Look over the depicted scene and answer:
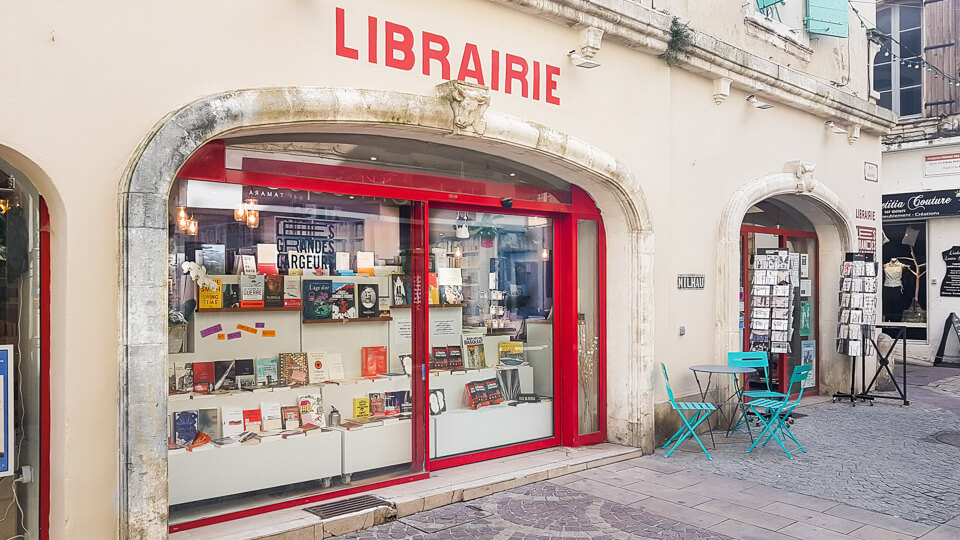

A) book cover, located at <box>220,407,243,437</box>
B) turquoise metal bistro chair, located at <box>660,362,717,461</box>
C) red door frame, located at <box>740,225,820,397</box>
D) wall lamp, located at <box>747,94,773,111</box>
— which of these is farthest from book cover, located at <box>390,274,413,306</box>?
red door frame, located at <box>740,225,820,397</box>

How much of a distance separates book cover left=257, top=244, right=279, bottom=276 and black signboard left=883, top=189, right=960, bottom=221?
13.0 meters

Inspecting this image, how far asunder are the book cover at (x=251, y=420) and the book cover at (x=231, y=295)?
741 mm

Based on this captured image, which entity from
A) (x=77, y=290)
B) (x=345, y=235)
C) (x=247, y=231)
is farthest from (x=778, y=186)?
(x=77, y=290)

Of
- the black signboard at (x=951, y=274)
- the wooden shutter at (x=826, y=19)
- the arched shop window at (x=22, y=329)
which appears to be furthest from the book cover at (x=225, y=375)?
the black signboard at (x=951, y=274)

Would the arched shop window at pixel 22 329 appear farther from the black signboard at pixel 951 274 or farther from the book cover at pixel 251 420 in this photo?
the black signboard at pixel 951 274

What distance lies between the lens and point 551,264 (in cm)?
704

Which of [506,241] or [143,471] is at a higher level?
[506,241]

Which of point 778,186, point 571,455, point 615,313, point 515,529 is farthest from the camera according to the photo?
point 778,186

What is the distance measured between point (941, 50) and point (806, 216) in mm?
6733

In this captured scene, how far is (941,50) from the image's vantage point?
46.7 ft

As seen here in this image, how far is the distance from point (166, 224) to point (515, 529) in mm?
2876

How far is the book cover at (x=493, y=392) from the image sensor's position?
6.59 meters

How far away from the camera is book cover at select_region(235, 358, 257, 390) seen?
522 cm

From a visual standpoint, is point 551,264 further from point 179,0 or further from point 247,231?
point 179,0
